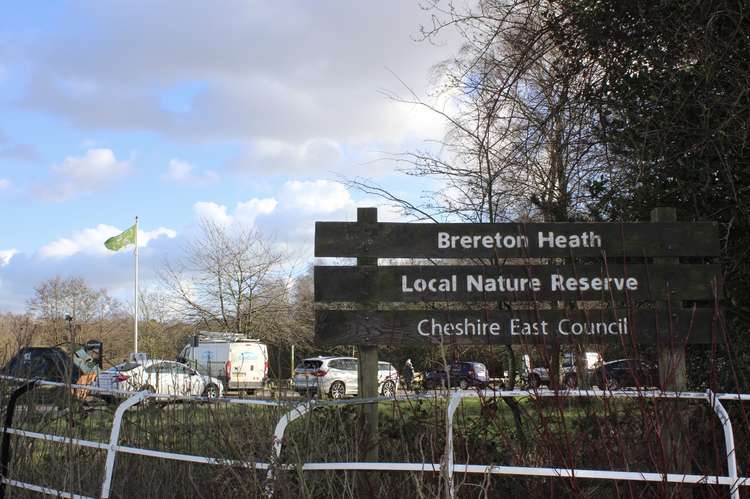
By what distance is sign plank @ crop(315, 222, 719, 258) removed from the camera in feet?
18.6

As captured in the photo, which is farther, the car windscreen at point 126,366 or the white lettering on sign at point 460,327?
the car windscreen at point 126,366

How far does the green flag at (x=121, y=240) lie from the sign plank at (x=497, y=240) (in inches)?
1425

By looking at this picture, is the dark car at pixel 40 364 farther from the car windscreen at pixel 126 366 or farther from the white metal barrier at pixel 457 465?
the white metal barrier at pixel 457 465

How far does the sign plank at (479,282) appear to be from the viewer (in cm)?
551

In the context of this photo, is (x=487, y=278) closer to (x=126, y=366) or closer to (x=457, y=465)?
(x=457, y=465)

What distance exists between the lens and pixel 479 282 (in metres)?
5.51

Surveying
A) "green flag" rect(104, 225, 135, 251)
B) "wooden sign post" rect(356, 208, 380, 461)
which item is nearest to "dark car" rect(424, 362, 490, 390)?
"wooden sign post" rect(356, 208, 380, 461)

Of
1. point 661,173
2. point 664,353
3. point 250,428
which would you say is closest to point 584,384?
point 250,428

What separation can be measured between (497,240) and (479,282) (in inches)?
15.3

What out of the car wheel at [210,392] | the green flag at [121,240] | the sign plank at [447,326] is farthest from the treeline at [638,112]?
the green flag at [121,240]

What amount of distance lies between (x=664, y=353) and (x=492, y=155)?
133 inches

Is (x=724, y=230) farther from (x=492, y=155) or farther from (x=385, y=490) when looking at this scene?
(x=385, y=490)

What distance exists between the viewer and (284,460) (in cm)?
369

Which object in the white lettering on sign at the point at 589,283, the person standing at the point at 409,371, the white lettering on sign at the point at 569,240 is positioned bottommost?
the person standing at the point at 409,371
